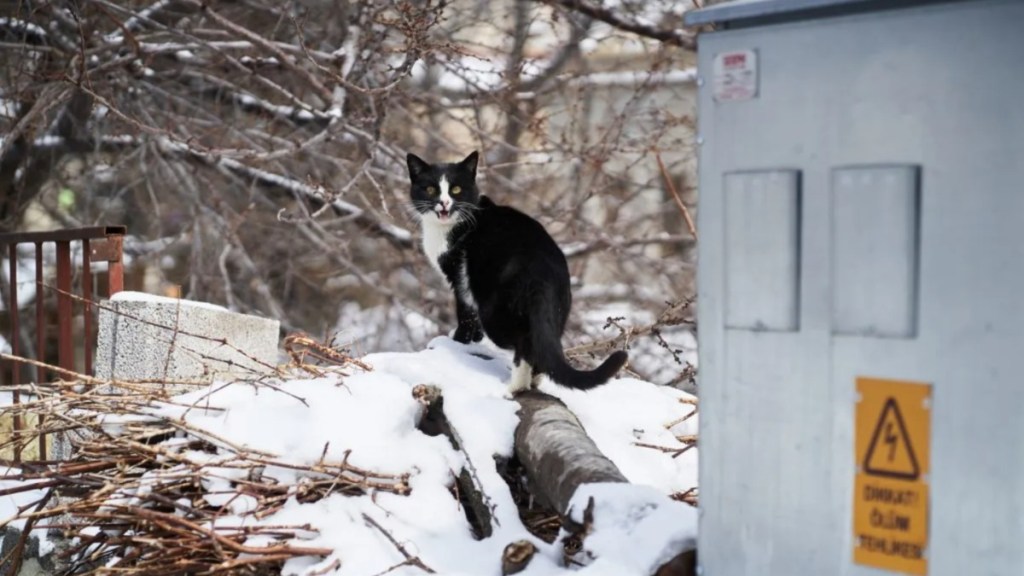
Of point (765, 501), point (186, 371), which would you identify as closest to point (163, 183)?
point (186, 371)

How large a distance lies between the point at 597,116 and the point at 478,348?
13096mm

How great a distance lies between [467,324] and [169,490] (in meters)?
1.85

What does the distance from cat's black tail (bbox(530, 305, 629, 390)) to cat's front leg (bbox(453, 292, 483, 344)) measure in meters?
0.79

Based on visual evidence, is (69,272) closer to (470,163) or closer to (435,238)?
(435,238)

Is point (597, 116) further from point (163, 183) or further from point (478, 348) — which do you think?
point (478, 348)

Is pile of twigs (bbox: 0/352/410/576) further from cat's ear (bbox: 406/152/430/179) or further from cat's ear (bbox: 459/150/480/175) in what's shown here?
cat's ear (bbox: 459/150/480/175)

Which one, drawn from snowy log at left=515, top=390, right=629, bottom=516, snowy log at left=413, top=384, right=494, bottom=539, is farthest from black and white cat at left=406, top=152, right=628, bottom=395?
snowy log at left=413, top=384, right=494, bottom=539

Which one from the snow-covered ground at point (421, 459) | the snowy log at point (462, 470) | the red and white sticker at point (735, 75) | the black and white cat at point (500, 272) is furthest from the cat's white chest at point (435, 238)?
the red and white sticker at point (735, 75)

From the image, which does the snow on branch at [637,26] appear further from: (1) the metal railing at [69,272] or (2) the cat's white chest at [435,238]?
(1) the metal railing at [69,272]

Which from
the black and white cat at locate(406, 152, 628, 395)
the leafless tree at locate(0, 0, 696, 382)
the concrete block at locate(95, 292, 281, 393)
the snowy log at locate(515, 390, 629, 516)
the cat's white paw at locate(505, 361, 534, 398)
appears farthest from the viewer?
the leafless tree at locate(0, 0, 696, 382)

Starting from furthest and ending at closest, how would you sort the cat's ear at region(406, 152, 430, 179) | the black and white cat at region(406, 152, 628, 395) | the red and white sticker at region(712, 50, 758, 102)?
1. the cat's ear at region(406, 152, 430, 179)
2. the black and white cat at region(406, 152, 628, 395)
3. the red and white sticker at region(712, 50, 758, 102)

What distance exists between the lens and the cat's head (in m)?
5.12

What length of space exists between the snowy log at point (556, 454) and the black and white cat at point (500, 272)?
168 mm

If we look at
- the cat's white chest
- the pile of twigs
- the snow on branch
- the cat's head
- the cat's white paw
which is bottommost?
the pile of twigs
